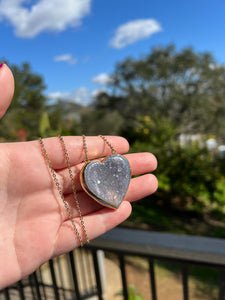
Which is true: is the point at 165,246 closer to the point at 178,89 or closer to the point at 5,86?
the point at 5,86

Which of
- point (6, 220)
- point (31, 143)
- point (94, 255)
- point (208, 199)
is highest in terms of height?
point (31, 143)

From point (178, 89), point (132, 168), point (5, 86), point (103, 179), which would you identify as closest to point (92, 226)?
point (103, 179)

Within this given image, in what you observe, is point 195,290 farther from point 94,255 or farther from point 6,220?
point 6,220

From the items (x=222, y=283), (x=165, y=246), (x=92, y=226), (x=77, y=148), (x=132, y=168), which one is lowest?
(x=222, y=283)

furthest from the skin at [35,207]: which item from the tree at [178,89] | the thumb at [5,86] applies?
the tree at [178,89]

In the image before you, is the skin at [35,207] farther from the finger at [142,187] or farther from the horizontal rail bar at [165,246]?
the horizontal rail bar at [165,246]

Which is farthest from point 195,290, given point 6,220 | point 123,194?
point 6,220
